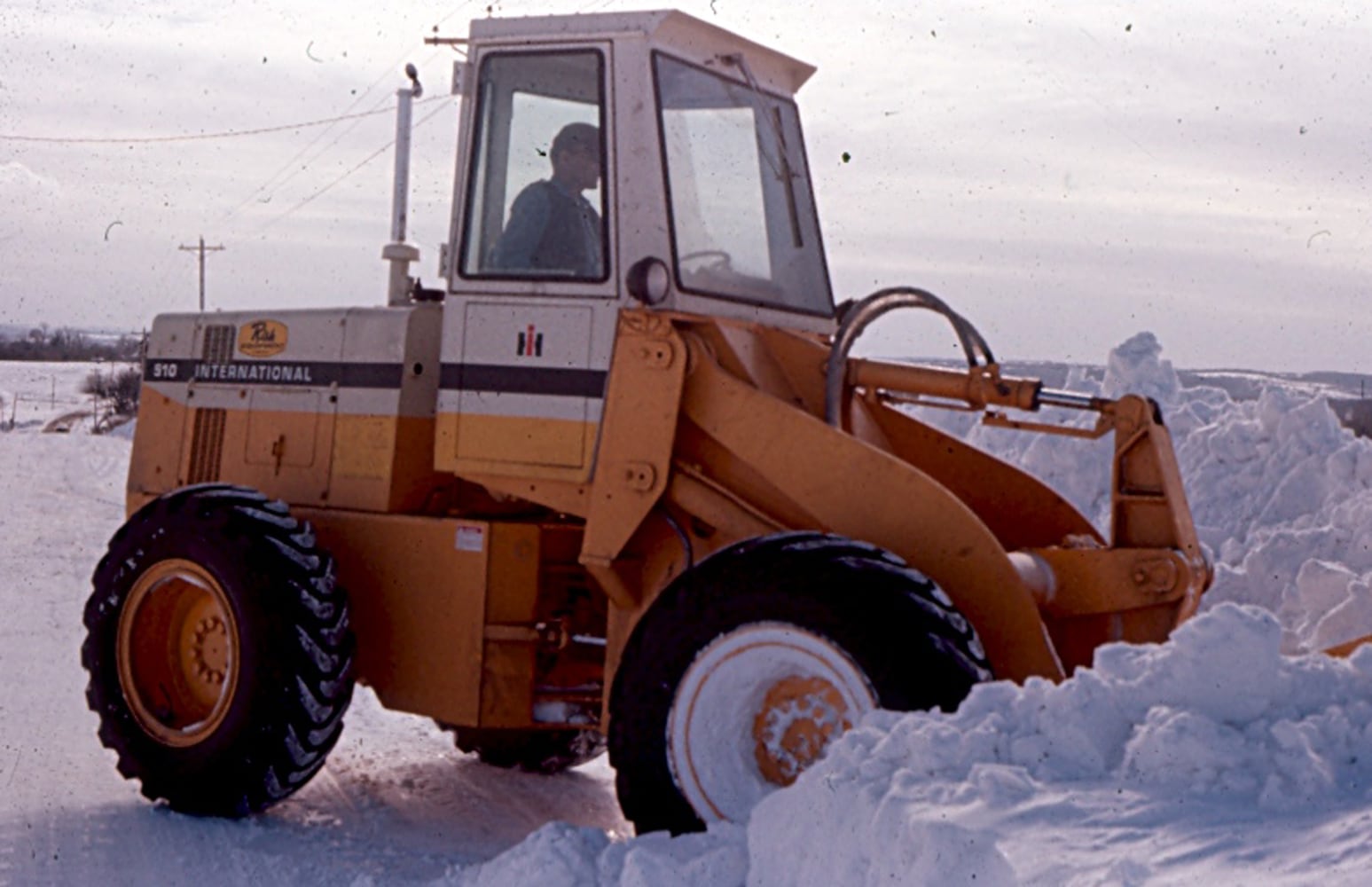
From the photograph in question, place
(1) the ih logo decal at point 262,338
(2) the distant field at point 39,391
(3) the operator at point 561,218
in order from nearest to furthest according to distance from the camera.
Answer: (3) the operator at point 561,218 < (1) the ih logo decal at point 262,338 < (2) the distant field at point 39,391

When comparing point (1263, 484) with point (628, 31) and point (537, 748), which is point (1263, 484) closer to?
point (537, 748)

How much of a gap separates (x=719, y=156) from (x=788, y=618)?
2369mm

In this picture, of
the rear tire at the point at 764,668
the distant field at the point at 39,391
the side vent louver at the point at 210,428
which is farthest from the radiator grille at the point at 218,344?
the distant field at the point at 39,391

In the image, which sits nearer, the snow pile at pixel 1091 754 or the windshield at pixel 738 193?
the snow pile at pixel 1091 754

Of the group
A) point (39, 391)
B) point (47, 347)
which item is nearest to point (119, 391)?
point (39, 391)

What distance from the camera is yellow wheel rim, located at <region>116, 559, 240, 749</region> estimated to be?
693 centimetres

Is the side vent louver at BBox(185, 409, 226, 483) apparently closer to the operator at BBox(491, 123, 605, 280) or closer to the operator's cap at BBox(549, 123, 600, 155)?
the operator at BBox(491, 123, 605, 280)

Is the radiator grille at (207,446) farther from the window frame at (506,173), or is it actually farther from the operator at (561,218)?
the operator at (561,218)

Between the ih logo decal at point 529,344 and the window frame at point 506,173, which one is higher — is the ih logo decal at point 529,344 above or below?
below

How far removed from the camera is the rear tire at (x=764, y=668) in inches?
200

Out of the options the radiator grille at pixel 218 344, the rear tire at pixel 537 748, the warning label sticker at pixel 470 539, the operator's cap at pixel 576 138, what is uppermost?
the operator's cap at pixel 576 138

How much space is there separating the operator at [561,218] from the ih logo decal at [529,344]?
25 cm

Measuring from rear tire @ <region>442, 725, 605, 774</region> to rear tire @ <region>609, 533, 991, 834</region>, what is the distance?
8.12 feet

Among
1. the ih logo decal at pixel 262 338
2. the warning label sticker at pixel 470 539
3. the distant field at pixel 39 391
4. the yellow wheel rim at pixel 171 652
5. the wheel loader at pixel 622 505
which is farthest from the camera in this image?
the distant field at pixel 39 391
